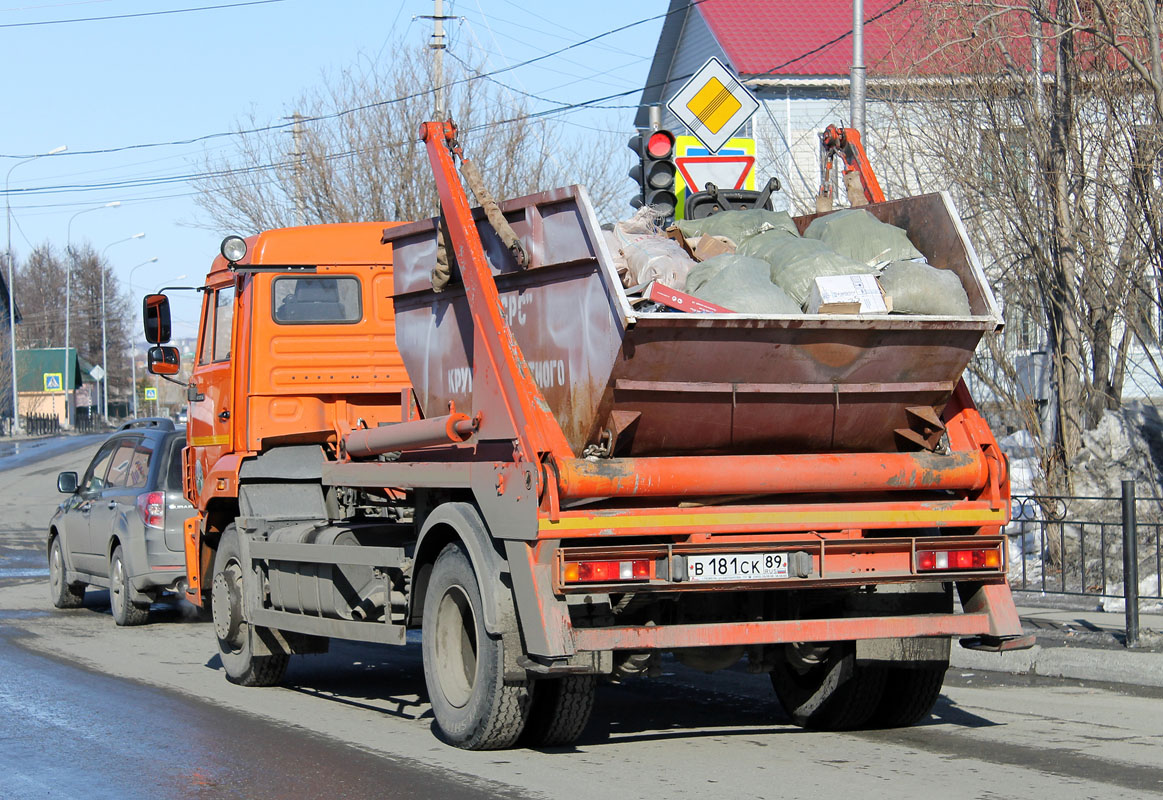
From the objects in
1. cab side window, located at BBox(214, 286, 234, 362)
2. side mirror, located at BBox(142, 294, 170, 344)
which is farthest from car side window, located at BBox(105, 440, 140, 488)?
cab side window, located at BBox(214, 286, 234, 362)

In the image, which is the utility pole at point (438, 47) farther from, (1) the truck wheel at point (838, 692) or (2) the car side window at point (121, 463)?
(1) the truck wheel at point (838, 692)

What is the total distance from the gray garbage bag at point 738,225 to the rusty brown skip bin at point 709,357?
774mm

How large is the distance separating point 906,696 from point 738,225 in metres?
2.60

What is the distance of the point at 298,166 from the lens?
98.4 feet

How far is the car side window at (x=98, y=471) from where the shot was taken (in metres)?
14.2

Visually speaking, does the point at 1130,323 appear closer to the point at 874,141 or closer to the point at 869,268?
the point at 874,141

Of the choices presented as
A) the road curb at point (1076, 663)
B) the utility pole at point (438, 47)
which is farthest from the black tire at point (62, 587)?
the utility pole at point (438, 47)

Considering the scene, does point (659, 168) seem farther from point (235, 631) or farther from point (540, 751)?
point (540, 751)

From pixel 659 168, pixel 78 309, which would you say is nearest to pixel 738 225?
pixel 659 168

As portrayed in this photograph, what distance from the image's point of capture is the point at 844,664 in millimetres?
7531

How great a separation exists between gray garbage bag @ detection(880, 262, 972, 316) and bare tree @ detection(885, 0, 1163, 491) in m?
6.91

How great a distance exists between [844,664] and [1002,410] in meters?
9.40

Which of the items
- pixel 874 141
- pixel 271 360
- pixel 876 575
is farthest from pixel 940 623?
pixel 874 141

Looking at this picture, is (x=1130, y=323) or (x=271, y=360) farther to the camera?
(x=1130, y=323)
